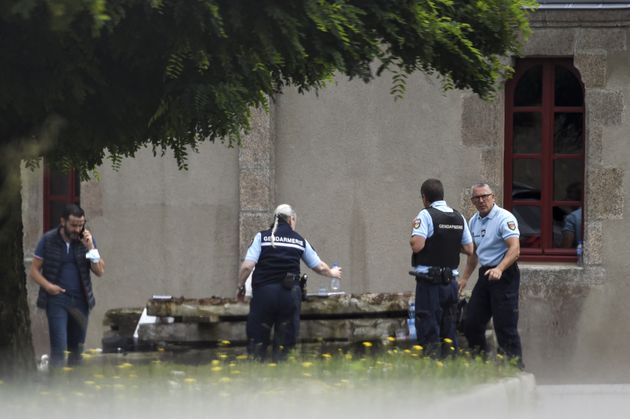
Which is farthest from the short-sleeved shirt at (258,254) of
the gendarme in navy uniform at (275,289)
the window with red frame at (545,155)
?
the window with red frame at (545,155)

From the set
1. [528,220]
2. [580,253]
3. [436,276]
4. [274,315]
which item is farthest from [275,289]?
[580,253]

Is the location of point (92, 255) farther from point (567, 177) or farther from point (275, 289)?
point (567, 177)

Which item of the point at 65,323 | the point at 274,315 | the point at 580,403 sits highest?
the point at 274,315

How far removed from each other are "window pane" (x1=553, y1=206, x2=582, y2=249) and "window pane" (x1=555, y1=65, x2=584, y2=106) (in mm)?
1030

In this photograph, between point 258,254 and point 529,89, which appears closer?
point 258,254

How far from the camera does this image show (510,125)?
14.1 meters

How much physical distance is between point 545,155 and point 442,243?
322 cm

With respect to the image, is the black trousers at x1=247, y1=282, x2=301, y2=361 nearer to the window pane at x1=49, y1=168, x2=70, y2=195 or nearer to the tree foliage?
the tree foliage

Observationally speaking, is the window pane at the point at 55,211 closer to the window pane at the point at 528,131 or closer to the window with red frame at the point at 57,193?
the window with red frame at the point at 57,193

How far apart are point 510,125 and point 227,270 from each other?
3.10 metres

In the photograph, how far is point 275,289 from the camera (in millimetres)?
11180

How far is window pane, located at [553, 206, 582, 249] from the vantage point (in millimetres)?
14062

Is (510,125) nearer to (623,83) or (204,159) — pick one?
(623,83)

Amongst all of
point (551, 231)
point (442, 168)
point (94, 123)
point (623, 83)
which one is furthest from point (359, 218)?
point (94, 123)
